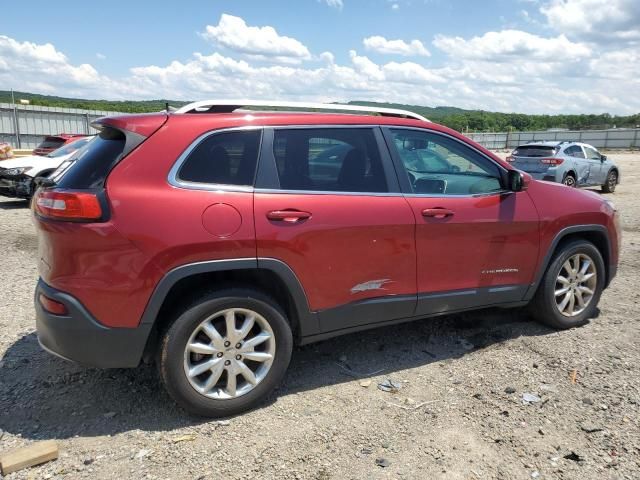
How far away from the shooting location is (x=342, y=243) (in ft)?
11.0

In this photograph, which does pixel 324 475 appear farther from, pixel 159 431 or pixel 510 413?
pixel 510 413

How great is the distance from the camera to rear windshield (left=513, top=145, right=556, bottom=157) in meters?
15.1

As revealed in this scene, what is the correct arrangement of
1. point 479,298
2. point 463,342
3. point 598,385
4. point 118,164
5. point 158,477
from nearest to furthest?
point 158,477
point 118,164
point 598,385
point 479,298
point 463,342

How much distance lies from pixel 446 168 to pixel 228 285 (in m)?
2.22

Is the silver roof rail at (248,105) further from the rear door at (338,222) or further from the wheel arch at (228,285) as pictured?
the wheel arch at (228,285)

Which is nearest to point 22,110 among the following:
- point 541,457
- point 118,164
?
point 118,164

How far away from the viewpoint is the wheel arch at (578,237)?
4309mm

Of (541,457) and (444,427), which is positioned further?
(444,427)

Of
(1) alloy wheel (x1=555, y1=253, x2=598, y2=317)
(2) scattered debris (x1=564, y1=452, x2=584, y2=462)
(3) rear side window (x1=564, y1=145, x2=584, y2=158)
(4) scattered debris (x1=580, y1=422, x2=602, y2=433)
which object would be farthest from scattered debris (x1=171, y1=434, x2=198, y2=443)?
(3) rear side window (x1=564, y1=145, x2=584, y2=158)

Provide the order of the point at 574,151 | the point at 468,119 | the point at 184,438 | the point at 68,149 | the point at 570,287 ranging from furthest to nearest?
the point at 468,119, the point at 574,151, the point at 68,149, the point at 570,287, the point at 184,438

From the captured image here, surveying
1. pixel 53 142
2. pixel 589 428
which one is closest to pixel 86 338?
pixel 589 428

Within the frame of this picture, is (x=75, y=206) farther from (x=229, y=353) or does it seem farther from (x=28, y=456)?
(x=28, y=456)

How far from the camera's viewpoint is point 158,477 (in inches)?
105

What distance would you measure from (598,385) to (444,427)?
4.13 feet
